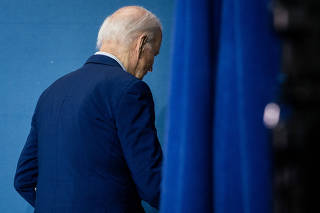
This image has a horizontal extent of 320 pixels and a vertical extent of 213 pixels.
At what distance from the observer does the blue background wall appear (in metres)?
1.80

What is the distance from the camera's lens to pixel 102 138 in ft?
3.01

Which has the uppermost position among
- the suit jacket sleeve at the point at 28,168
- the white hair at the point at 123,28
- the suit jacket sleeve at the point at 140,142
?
the white hair at the point at 123,28

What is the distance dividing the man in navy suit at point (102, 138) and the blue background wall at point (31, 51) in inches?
30.5

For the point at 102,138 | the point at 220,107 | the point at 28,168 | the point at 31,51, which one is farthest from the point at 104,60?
→ the point at 31,51

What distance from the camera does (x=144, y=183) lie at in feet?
2.86

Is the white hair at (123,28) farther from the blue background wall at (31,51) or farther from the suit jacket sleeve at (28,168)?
the blue background wall at (31,51)

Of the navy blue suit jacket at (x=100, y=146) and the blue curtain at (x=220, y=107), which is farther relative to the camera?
the navy blue suit jacket at (x=100, y=146)

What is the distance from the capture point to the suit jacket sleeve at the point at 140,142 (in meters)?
0.86

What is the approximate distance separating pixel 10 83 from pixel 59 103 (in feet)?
3.13

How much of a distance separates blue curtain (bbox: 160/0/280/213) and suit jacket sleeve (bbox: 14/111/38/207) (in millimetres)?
711

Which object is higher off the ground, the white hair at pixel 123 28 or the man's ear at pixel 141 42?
the white hair at pixel 123 28

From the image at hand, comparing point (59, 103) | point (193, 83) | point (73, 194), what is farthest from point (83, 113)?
point (193, 83)

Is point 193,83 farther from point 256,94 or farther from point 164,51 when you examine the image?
point 164,51

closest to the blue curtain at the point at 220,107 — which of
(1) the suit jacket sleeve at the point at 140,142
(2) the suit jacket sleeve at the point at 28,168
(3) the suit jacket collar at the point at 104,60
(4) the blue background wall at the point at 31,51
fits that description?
(1) the suit jacket sleeve at the point at 140,142
